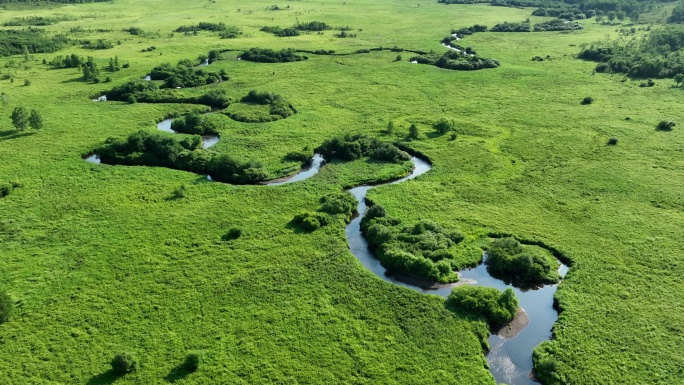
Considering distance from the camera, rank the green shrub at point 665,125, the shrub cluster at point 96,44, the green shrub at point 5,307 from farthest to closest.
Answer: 1. the shrub cluster at point 96,44
2. the green shrub at point 665,125
3. the green shrub at point 5,307

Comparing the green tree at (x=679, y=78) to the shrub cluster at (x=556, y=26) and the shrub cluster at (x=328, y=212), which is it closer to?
the shrub cluster at (x=556, y=26)

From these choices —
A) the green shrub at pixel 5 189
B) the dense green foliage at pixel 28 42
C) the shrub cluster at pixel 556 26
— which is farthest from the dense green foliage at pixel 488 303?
the shrub cluster at pixel 556 26

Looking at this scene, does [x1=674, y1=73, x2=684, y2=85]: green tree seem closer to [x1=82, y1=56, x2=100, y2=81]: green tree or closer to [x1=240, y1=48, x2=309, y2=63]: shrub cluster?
[x1=240, y1=48, x2=309, y2=63]: shrub cluster

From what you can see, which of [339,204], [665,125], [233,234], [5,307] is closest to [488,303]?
[339,204]

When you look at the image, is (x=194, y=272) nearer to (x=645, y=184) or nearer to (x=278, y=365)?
(x=278, y=365)

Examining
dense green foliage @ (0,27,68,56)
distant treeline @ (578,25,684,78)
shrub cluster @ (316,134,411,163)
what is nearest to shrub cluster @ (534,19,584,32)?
distant treeline @ (578,25,684,78)

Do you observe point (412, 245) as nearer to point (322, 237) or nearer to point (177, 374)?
point (322, 237)

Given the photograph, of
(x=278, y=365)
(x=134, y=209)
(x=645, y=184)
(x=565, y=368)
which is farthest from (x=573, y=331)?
(x=134, y=209)
